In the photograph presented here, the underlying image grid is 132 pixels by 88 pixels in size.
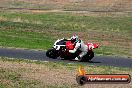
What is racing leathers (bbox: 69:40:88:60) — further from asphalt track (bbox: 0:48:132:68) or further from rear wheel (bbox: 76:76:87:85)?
rear wheel (bbox: 76:76:87:85)

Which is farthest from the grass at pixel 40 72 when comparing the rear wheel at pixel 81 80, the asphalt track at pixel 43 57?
the asphalt track at pixel 43 57

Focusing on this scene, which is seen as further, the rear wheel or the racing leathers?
the racing leathers

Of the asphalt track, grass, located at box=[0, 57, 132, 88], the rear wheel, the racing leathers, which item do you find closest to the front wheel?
the asphalt track

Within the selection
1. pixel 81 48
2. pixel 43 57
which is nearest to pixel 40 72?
pixel 43 57

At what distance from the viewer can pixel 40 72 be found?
2159 centimetres

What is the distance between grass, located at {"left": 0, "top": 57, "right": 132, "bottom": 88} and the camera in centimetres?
1883

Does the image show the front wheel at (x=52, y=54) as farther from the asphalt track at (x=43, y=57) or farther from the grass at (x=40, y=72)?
the grass at (x=40, y=72)

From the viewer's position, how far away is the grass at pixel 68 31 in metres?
36.5

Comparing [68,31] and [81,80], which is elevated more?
[81,80]

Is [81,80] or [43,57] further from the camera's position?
[43,57]

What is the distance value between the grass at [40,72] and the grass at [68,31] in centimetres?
836

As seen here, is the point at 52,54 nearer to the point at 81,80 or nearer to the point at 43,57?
the point at 43,57

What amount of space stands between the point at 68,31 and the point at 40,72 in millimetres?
26485

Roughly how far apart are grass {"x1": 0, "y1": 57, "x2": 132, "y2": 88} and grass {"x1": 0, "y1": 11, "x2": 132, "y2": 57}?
836 cm
